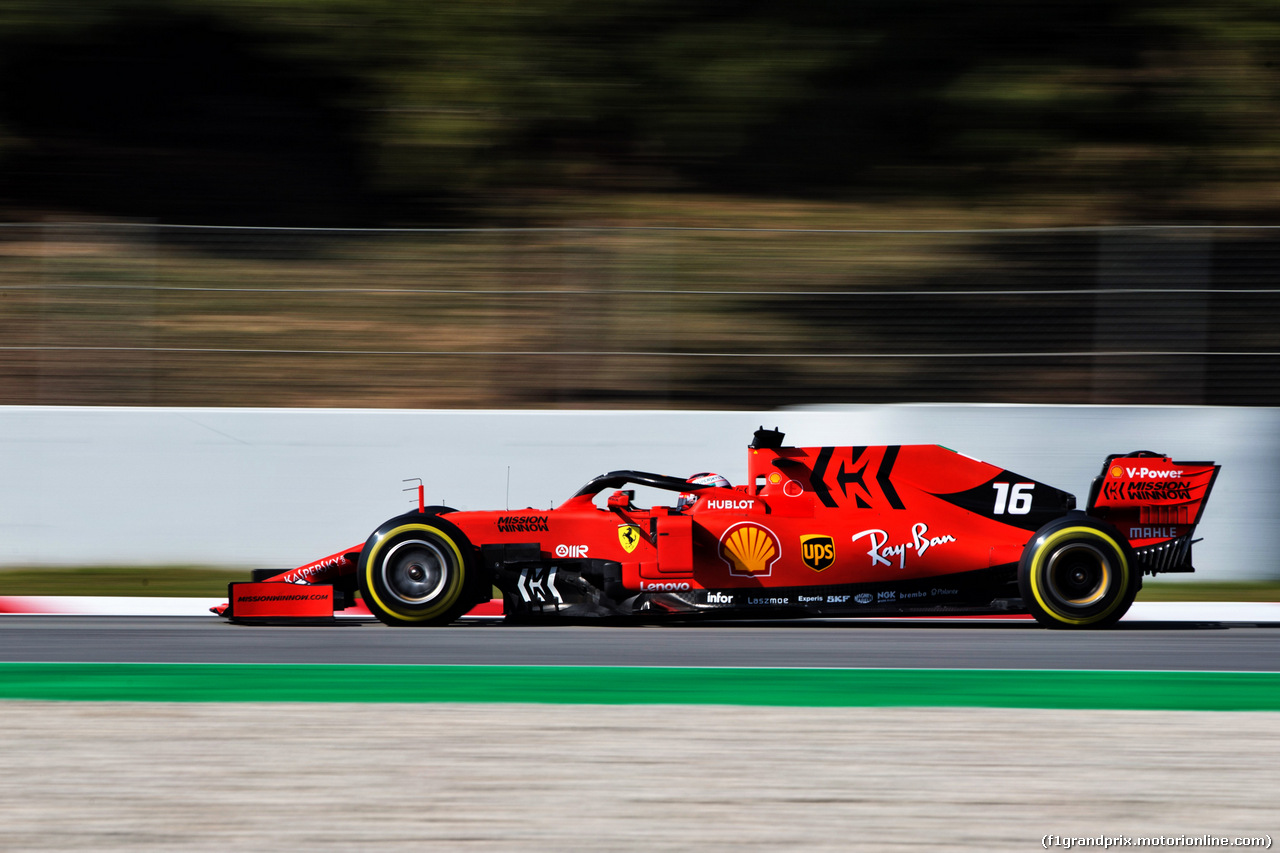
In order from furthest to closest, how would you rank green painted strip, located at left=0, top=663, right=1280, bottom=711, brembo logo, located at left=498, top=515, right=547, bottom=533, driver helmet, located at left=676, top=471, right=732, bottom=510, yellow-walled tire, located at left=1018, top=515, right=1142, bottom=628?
driver helmet, located at left=676, top=471, right=732, bottom=510, brembo logo, located at left=498, top=515, right=547, bottom=533, yellow-walled tire, located at left=1018, top=515, right=1142, bottom=628, green painted strip, located at left=0, top=663, right=1280, bottom=711

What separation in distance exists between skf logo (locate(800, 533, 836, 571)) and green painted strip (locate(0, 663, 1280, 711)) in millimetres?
1547

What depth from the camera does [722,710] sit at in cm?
615

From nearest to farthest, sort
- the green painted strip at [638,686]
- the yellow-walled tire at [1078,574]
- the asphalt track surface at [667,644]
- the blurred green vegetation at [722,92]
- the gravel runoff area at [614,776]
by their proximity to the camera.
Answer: the gravel runoff area at [614,776], the green painted strip at [638,686], the asphalt track surface at [667,644], the yellow-walled tire at [1078,574], the blurred green vegetation at [722,92]

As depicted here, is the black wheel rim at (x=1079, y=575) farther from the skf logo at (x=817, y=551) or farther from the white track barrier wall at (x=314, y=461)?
the white track barrier wall at (x=314, y=461)

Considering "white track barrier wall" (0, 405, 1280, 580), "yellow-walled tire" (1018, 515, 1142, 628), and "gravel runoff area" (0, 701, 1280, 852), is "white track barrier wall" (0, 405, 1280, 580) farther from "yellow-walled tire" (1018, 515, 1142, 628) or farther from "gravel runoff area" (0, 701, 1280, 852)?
"gravel runoff area" (0, 701, 1280, 852)

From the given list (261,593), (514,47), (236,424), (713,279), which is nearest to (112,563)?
(236,424)

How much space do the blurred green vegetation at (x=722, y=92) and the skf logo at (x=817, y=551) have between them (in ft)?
21.6

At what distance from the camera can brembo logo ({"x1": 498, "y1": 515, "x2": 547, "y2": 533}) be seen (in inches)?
349

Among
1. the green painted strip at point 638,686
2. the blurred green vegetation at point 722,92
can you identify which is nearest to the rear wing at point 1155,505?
the green painted strip at point 638,686

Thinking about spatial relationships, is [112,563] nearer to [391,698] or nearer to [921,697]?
[391,698]

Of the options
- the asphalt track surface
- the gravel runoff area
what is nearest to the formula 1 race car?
the asphalt track surface

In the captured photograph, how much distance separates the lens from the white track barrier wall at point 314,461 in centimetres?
1080

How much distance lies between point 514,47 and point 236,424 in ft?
15.9

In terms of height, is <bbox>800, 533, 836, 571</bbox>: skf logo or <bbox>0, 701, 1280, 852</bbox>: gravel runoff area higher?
<bbox>800, 533, 836, 571</bbox>: skf logo
